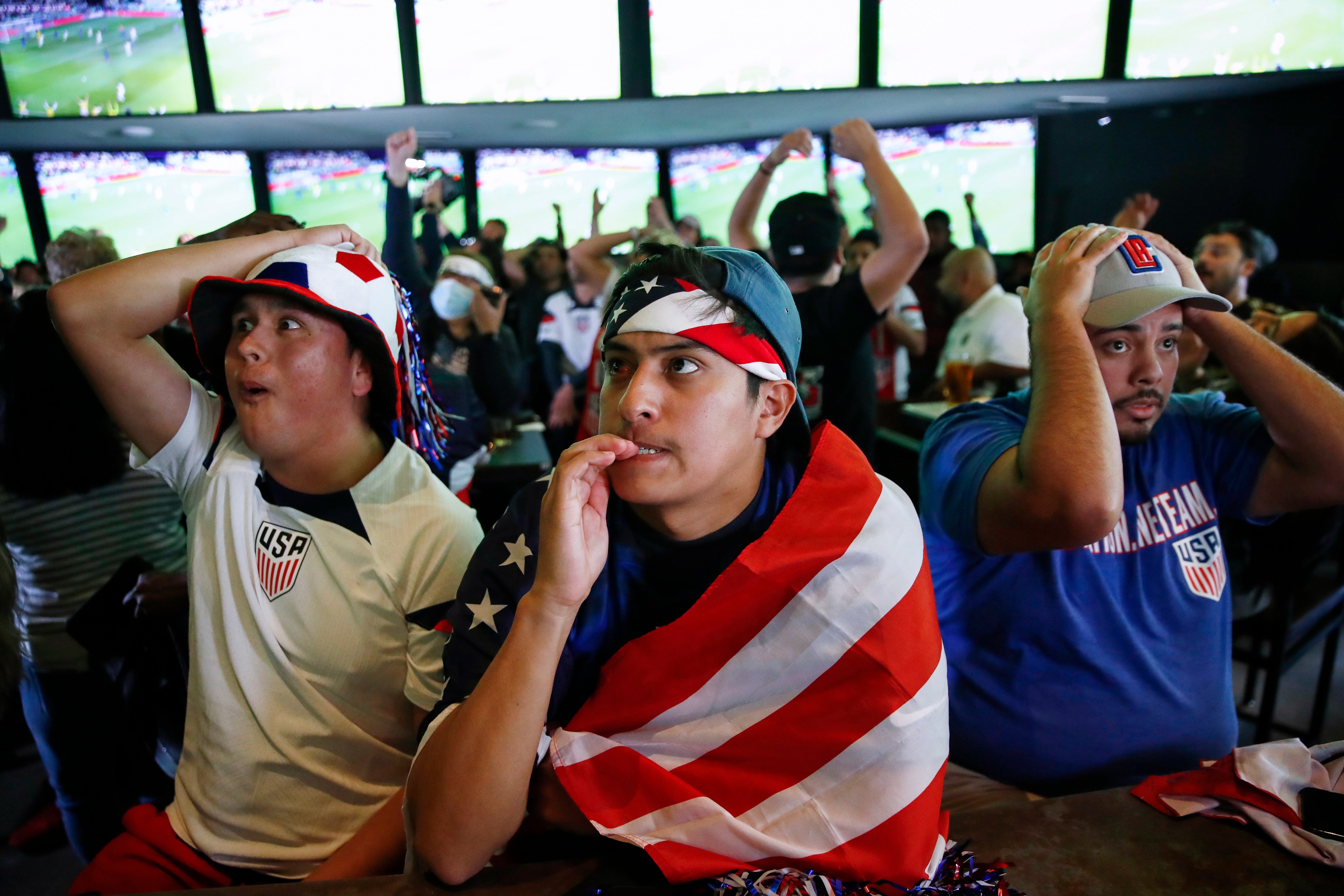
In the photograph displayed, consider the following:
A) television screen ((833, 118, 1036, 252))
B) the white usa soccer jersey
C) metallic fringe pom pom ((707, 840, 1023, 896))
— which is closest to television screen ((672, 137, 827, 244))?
television screen ((833, 118, 1036, 252))

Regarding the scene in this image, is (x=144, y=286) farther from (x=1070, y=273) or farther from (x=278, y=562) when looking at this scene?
(x=1070, y=273)

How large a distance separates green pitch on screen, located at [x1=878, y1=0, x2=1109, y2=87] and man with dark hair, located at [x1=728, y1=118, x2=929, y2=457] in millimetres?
1974

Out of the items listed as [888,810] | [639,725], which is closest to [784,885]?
[888,810]

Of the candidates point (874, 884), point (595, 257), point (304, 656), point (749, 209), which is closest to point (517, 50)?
point (595, 257)

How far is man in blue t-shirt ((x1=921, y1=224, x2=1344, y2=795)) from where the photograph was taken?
1.45m

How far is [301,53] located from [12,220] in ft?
15.4

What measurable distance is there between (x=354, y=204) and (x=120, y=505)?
20.5ft

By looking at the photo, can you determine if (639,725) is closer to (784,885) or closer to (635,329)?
(784,885)

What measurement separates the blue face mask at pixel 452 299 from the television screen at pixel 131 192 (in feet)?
15.6

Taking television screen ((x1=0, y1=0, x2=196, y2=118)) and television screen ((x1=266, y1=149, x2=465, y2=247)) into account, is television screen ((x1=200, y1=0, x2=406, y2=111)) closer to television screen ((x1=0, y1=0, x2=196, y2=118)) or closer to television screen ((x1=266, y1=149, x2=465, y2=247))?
television screen ((x1=0, y1=0, x2=196, y2=118))

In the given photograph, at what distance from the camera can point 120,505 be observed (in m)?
2.16

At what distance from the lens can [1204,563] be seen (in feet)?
5.03

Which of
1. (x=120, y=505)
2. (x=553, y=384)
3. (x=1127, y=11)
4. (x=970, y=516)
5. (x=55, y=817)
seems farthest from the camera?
(x=553, y=384)

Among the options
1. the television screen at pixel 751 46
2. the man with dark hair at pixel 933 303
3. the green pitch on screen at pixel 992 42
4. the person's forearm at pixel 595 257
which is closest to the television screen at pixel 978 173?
the man with dark hair at pixel 933 303
